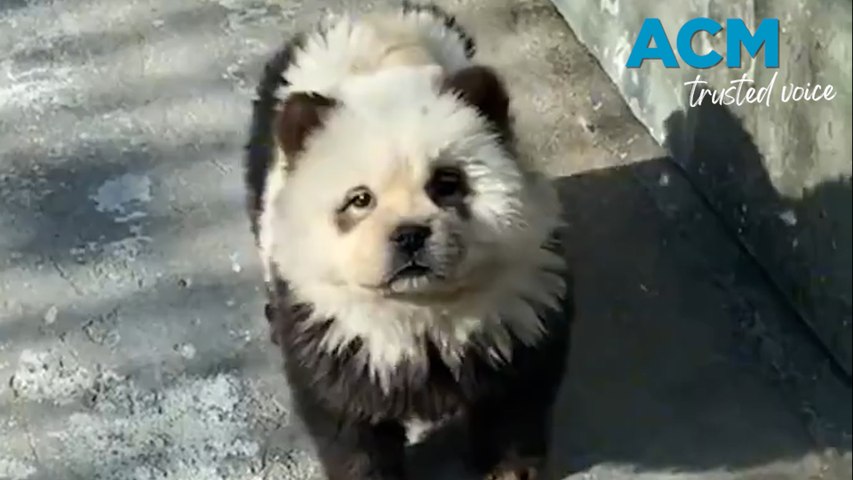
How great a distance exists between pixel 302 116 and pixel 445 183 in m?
0.22

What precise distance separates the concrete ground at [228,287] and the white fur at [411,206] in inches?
14.0

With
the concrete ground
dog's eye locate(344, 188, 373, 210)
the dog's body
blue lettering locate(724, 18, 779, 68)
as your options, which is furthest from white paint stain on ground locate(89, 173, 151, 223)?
blue lettering locate(724, 18, 779, 68)

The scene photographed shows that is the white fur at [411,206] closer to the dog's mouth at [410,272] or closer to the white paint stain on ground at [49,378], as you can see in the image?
the dog's mouth at [410,272]

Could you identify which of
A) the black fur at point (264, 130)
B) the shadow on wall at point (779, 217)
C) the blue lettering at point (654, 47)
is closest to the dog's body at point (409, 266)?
the black fur at point (264, 130)

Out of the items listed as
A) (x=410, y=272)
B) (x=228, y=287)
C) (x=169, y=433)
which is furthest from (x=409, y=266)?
(x=228, y=287)

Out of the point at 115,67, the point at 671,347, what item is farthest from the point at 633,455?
the point at 115,67

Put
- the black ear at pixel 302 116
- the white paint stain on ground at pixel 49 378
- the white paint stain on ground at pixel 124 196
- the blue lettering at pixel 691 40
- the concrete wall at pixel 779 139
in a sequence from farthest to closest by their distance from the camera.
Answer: the white paint stain on ground at pixel 124 196, the blue lettering at pixel 691 40, the white paint stain on ground at pixel 49 378, the concrete wall at pixel 779 139, the black ear at pixel 302 116

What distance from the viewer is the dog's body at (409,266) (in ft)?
6.20

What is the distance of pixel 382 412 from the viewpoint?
2.04m

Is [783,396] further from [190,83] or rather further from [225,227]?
[190,83]

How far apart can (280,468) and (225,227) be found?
0.62m

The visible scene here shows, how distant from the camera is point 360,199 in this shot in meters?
1.90

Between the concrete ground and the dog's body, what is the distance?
0.22m

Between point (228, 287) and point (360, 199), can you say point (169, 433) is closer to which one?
point (228, 287)
